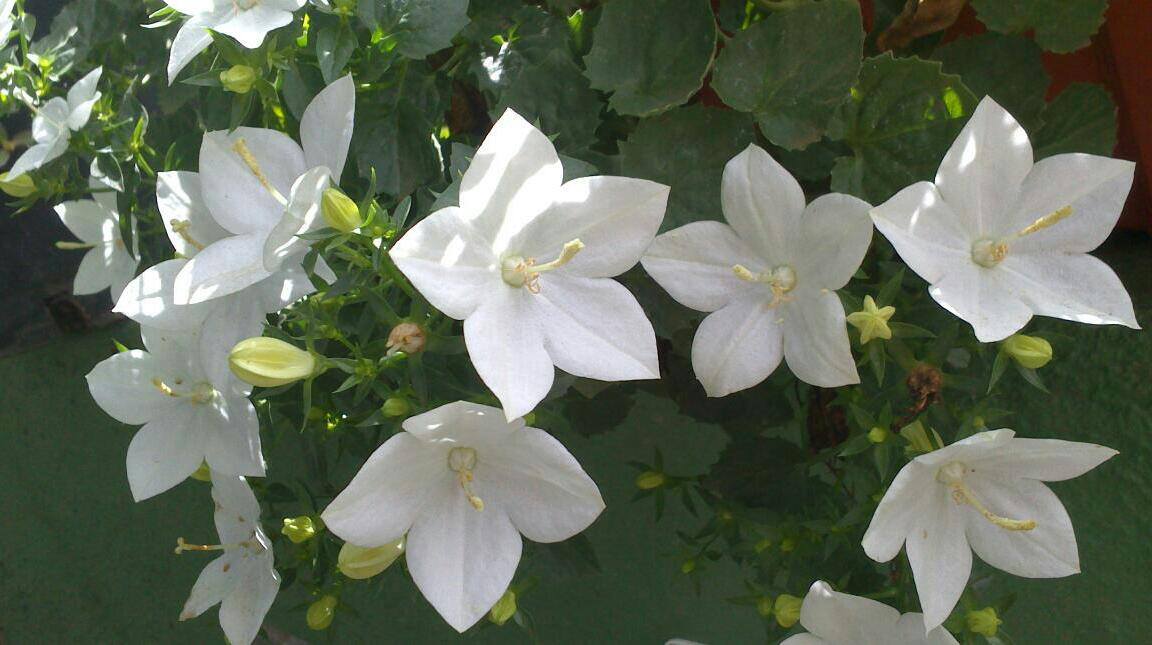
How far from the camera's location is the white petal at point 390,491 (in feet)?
1.77

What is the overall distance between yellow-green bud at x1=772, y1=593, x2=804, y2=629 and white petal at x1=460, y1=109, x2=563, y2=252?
1.15 ft

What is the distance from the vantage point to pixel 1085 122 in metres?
0.79

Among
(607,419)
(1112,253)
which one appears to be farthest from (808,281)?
(1112,253)

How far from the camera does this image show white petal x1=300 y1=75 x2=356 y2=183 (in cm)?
59

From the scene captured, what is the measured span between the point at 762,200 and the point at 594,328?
136 mm

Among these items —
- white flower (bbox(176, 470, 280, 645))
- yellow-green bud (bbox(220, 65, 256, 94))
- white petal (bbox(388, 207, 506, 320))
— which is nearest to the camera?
white petal (bbox(388, 207, 506, 320))

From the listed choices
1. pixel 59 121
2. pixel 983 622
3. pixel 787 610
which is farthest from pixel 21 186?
pixel 983 622

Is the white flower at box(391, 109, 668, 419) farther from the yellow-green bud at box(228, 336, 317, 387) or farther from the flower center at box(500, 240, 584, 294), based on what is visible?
the yellow-green bud at box(228, 336, 317, 387)

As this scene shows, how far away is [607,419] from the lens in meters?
0.98

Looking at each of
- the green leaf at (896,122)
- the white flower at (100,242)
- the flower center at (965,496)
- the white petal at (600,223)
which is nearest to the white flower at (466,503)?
the white petal at (600,223)

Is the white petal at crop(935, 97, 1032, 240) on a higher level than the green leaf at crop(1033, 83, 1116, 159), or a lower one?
higher

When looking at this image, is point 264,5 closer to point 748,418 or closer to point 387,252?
point 387,252

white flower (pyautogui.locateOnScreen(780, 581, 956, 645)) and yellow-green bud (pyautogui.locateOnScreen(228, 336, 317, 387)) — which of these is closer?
yellow-green bud (pyautogui.locateOnScreen(228, 336, 317, 387))

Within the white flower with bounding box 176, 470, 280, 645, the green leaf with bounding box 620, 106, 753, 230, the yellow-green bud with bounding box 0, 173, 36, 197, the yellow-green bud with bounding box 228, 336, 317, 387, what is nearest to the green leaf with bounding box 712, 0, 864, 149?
the green leaf with bounding box 620, 106, 753, 230
